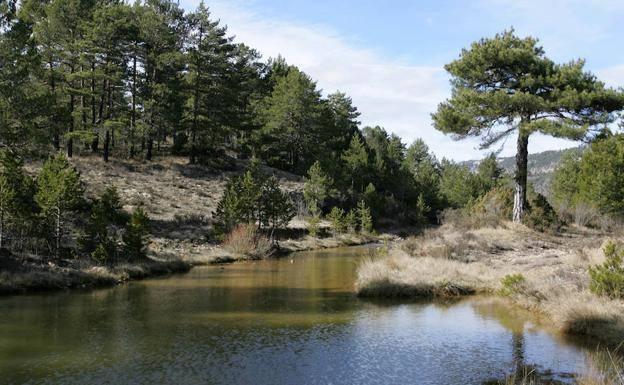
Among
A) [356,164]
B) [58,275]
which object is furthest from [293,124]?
[58,275]

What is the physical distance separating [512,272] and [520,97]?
12.0 metres

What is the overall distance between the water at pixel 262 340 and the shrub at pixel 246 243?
15482 mm

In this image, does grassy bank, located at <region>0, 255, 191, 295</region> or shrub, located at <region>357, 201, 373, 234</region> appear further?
shrub, located at <region>357, 201, 373, 234</region>

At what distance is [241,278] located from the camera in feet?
105

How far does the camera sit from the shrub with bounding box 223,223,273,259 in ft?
140

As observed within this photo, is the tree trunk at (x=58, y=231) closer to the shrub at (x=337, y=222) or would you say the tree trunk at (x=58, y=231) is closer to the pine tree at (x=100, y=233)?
the pine tree at (x=100, y=233)

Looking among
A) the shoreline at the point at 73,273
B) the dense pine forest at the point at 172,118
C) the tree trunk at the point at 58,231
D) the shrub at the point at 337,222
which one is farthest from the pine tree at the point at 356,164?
the tree trunk at the point at 58,231

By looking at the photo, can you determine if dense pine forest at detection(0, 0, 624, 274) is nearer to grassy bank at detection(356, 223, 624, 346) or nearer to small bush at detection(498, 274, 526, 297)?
grassy bank at detection(356, 223, 624, 346)

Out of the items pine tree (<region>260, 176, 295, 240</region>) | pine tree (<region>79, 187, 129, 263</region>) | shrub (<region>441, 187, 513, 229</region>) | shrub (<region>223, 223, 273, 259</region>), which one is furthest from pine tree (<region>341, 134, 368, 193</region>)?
pine tree (<region>79, 187, 129, 263</region>)

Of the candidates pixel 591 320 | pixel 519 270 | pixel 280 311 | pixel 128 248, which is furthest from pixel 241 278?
pixel 591 320

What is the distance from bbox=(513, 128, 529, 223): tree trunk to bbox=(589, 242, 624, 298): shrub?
695 inches

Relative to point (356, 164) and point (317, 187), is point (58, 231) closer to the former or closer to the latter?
point (317, 187)

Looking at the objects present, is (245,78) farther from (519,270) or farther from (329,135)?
(519,270)

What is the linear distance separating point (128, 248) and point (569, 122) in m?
27.1
